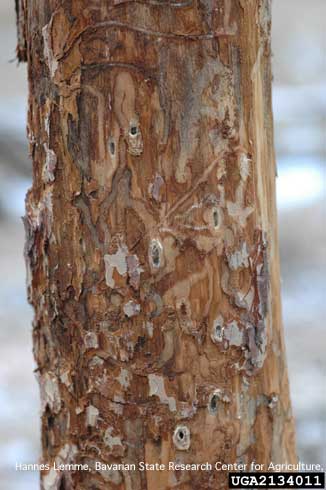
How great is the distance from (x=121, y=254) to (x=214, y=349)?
163 millimetres

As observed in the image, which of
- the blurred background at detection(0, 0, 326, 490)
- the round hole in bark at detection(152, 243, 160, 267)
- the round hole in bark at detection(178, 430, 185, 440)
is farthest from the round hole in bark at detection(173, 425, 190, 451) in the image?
the blurred background at detection(0, 0, 326, 490)

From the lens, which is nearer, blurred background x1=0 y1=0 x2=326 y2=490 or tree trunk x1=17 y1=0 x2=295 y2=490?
tree trunk x1=17 y1=0 x2=295 y2=490

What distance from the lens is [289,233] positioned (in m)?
3.89

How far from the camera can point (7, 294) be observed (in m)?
3.77

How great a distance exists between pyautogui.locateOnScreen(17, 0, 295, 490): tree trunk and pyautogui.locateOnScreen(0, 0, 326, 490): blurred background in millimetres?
1447

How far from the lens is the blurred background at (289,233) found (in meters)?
2.70

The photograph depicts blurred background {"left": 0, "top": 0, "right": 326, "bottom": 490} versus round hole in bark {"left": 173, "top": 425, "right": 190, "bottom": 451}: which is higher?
blurred background {"left": 0, "top": 0, "right": 326, "bottom": 490}

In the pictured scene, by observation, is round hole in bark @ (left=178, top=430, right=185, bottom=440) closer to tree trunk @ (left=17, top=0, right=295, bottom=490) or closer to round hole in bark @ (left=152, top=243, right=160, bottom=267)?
tree trunk @ (left=17, top=0, right=295, bottom=490)

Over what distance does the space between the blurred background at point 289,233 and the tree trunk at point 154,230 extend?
4.75 ft

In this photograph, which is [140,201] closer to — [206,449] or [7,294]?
[206,449]

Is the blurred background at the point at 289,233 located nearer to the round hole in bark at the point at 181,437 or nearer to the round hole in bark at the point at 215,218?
the round hole in bark at the point at 181,437

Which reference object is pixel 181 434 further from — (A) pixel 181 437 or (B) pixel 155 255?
(B) pixel 155 255

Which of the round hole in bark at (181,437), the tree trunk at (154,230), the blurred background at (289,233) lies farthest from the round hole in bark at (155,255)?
the blurred background at (289,233)

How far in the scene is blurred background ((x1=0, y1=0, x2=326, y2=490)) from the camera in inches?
106
